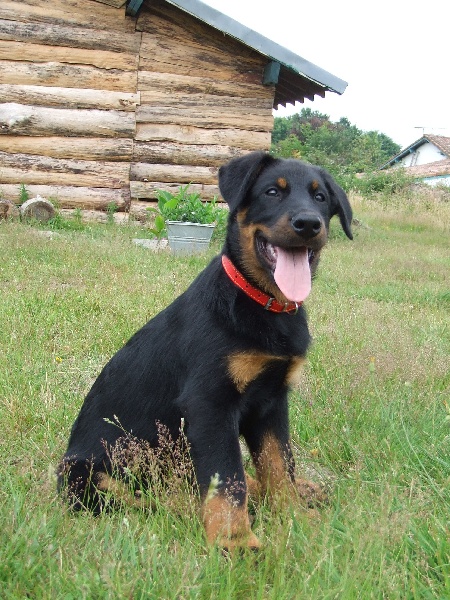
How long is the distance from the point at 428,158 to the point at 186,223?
5484 cm

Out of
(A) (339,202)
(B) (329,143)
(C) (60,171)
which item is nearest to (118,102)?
(C) (60,171)

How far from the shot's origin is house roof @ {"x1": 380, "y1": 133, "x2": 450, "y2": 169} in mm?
54406

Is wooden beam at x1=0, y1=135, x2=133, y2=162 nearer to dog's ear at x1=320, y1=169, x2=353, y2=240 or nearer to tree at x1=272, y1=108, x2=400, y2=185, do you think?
dog's ear at x1=320, y1=169, x2=353, y2=240

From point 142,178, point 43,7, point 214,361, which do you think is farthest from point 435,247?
point 214,361

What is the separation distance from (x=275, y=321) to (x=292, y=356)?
0.18 m

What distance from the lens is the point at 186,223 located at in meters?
9.49

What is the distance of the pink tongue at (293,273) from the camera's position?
2895mm

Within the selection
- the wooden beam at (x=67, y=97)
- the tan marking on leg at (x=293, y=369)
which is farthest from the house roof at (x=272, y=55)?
the tan marking on leg at (x=293, y=369)

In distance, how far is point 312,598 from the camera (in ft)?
5.88

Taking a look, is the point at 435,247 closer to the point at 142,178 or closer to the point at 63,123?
the point at 142,178

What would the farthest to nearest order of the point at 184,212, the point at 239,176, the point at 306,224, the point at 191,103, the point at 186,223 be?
the point at 191,103 < the point at 184,212 < the point at 186,223 < the point at 239,176 < the point at 306,224

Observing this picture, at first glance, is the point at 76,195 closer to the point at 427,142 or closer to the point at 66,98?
the point at 66,98

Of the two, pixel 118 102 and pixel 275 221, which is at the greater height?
pixel 275 221

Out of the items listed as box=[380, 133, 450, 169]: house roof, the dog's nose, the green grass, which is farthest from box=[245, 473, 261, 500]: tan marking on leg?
box=[380, 133, 450, 169]: house roof
